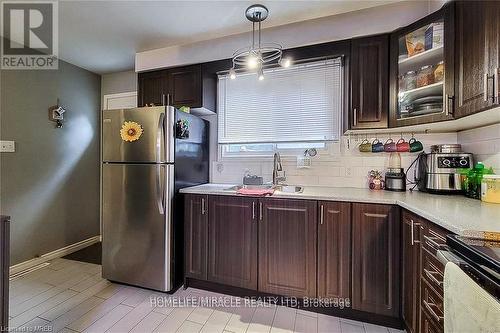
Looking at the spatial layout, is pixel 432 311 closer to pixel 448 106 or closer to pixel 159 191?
pixel 448 106

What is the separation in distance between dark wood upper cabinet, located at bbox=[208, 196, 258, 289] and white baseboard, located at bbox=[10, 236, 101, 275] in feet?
7.01

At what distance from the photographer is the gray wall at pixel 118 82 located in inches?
134

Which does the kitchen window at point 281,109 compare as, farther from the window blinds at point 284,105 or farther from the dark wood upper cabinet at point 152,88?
the dark wood upper cabinet at point 152,88

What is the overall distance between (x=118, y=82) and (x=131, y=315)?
3.07 m

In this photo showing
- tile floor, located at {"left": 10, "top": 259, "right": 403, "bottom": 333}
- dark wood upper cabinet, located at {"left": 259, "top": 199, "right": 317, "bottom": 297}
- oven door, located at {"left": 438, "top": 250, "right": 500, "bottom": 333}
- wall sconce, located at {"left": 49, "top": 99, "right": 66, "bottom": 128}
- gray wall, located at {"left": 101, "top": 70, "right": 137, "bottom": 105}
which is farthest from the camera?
gray wall, located at {"left": 101, "top": 70, "right": 137, "bottom": 105}

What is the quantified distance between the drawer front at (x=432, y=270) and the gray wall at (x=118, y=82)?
373 cm

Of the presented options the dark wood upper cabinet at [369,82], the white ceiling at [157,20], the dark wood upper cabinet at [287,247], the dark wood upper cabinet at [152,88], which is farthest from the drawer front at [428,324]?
the dark wood upper cabinet at [152,88]

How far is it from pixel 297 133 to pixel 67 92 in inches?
117

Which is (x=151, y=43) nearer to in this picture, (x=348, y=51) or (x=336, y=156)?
(x=348, y=51)

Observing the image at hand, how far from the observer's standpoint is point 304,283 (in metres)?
1.86

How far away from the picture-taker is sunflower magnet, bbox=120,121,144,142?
2.12 metres

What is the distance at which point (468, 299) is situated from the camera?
80cm

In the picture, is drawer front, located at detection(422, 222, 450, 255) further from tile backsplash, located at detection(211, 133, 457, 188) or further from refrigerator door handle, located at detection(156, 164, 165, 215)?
refrigerator door handle, located at detection(156, 164, 165, 215)

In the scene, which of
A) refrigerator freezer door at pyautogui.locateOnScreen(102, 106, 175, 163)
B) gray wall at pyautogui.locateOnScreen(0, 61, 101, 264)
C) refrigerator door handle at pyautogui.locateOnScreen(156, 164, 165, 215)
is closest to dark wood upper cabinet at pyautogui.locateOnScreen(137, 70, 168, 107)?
refrigerator freezer door at pyautogui.locateOnScreen(102, 106, 175, 163)
